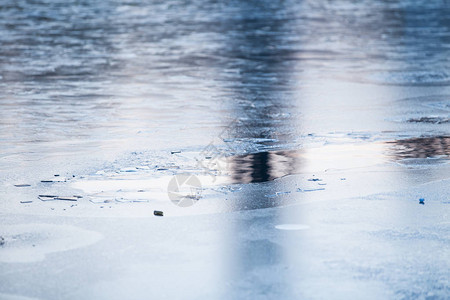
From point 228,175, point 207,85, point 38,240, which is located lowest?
point 207,85

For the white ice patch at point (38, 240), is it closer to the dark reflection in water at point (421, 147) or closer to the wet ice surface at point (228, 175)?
the wet ice surface at point (228, 175)

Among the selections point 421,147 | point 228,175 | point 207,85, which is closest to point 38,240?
point 228,175

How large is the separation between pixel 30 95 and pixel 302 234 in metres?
6.55

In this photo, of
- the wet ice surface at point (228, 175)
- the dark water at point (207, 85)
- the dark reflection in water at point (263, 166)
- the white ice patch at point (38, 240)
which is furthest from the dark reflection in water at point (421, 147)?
the white ice patch at point (38, 240)

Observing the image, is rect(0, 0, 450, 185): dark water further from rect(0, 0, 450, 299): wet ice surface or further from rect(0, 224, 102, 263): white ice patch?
rect(0, 224, 102, 263): white ice patch

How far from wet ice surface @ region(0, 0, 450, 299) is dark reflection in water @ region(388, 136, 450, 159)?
0.05 feet

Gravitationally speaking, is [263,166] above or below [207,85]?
above

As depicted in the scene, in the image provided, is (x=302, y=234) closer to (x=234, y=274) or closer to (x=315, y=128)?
(x=234, y=274)

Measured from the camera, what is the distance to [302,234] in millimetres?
4754

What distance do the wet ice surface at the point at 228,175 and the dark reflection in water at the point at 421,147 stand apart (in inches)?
0.6

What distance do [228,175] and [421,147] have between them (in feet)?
5.85

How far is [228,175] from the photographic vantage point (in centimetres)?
618

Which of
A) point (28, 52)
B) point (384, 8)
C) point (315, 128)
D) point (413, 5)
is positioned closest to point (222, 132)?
point (315, 128)

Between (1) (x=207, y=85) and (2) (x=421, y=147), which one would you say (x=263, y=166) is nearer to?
(2) (x=421, y=147)
